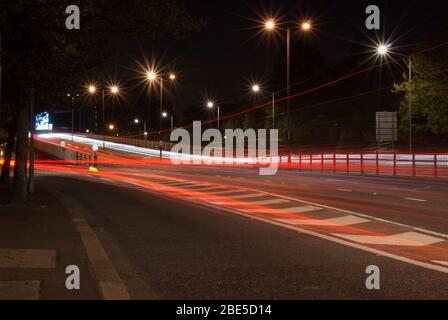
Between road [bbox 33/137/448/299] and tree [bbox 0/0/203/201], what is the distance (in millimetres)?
3573

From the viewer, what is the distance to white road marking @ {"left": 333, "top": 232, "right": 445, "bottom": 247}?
438 inches

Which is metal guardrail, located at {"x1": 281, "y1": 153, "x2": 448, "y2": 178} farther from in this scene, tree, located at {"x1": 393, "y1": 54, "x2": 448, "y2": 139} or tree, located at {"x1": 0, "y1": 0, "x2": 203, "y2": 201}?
tree, located at {"x1": 0, "y1": 0, "x2": 203, "y2": 201}

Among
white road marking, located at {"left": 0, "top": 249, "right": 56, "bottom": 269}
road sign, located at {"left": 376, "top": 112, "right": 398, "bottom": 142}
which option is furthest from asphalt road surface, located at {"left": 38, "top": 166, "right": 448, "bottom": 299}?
road sign, located at {"left": 376, "top": 112, "right": 398, "bottom": 142}

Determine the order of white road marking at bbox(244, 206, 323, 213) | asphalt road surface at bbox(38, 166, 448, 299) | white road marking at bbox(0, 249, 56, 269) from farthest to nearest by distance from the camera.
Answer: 1. white road marking at bbox(244, 206, 323, 213)
2. white road marking at bbox(0, 249, 56, 269)
3. asphalt road surface at bbox(38, 166, 448, 299)

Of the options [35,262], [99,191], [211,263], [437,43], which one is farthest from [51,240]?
[437,43]

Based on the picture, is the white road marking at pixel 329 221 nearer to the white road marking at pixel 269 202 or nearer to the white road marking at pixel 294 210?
the white road marking at pixel 294 210

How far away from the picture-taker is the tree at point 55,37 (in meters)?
14.0

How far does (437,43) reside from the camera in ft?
181

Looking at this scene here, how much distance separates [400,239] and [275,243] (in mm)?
2440

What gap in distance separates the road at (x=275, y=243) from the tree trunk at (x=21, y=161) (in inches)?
78.3

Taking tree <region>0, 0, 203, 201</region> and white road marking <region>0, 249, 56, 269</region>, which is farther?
tree <region>0, 0, 203, 201</region>

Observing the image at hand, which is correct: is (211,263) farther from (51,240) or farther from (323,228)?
(323,228)

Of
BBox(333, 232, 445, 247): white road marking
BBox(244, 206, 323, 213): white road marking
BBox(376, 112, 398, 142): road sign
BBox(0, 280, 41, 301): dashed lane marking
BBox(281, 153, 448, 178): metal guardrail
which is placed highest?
BBox(376, 112, 398, 142): road sign

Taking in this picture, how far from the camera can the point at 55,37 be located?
14.3m
